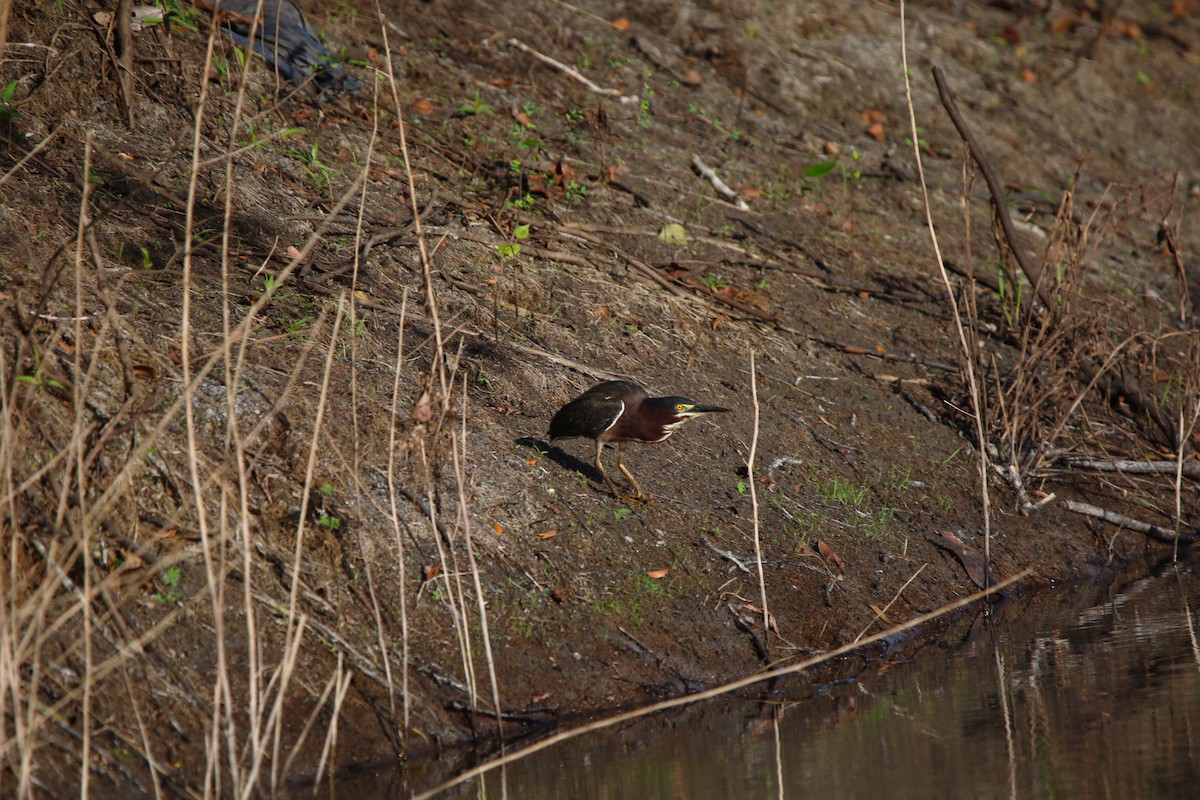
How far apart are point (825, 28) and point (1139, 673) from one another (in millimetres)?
7772

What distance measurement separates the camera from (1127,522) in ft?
22.3

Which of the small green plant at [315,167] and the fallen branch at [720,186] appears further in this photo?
the fallen branch at [720,186]

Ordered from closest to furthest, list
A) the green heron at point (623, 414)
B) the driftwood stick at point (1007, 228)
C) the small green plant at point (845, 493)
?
1. the green heron at point (623, 414)
2. the small green plant at point (845, 493)
3. the driftwood stick at point (1007, 228)

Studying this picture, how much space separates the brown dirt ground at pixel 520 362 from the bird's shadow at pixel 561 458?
0.06 metres

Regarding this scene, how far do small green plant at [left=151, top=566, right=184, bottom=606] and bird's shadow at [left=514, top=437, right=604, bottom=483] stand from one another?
1.82m

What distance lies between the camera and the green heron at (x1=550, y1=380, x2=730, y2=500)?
A: 5441 mm

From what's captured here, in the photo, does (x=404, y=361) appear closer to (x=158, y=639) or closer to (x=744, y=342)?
(x=158, y=639)

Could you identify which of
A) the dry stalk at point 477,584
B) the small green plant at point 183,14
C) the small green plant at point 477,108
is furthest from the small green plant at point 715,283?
the small green plant at point 183,14

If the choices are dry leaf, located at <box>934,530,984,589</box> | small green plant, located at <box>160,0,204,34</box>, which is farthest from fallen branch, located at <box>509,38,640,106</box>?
dry leaf, located at <box>934,530,984,589</box>

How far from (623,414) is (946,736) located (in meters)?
1.99

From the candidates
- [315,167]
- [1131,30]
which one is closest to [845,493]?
[315,167]

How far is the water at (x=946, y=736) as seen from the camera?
156 inches

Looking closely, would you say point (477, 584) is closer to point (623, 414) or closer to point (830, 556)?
point (623, 414)

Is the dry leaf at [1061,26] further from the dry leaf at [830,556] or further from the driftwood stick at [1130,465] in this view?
the dry leaf at [830,556]
